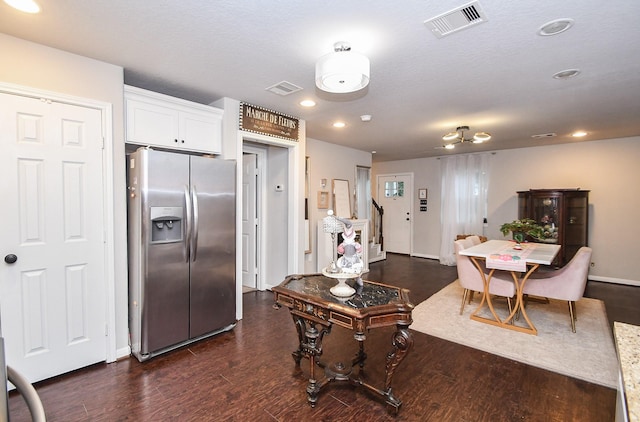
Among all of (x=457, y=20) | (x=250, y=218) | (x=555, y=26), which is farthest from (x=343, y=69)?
(x=250, y=218)

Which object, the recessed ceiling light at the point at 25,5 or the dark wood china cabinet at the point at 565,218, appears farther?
the dark wood china cabinet at the point at 565,218

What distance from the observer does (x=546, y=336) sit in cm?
318

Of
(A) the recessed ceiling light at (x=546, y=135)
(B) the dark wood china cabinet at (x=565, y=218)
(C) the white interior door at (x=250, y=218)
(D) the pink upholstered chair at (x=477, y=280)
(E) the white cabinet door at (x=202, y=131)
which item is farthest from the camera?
(B) the dark wood china cabinet at (x=565, y=218)

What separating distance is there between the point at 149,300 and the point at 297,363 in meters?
1.38

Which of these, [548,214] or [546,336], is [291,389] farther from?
[548,214]

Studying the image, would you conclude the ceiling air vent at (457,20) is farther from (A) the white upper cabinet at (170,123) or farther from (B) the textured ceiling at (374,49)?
(A) the white upper cabinet at (170,123)

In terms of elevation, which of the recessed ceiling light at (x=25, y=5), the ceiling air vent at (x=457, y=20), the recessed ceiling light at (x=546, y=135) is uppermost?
the recessed ceiling light at (x=25, y=5)

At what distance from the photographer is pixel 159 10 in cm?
182

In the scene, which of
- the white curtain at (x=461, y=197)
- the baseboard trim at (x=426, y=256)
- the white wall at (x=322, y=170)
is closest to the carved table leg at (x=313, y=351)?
the white wall at (x=322, y=170)

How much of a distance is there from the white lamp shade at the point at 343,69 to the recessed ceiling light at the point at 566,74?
185 centimetres

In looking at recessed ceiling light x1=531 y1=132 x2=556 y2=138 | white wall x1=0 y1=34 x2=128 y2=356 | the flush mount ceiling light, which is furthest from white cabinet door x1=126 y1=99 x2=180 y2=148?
recessed ceiling light x1=531 y1=132 x2=556 y2=138

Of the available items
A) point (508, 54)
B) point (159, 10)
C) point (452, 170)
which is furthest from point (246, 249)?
point (452, 170)

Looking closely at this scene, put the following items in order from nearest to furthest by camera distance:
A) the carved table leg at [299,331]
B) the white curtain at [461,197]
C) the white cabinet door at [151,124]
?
the carved table leg at [299,331] → the white cabinet door at [151,124] → the white curtain at [461,197]

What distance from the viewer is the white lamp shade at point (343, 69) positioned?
1.99 m
